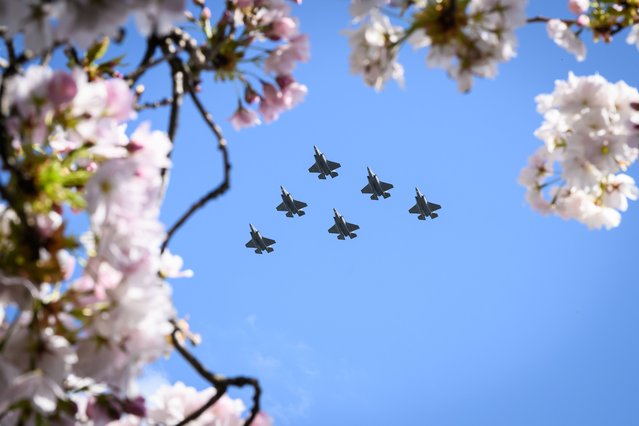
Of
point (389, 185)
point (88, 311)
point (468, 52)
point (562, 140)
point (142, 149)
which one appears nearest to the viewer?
point (88, 311)

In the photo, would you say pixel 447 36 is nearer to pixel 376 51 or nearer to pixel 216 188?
pixel 376 51

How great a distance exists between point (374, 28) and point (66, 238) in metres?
1.18

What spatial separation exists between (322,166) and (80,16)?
33293mm

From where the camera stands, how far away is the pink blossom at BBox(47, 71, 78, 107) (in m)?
1.66

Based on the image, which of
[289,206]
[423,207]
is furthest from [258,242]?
[423,207]

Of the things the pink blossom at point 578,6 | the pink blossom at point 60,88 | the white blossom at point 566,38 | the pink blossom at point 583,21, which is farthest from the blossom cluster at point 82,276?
the pink blossom at point 578,6

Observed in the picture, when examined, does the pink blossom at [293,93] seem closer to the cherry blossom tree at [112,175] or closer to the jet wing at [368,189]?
the cherry blossom tree at [112,175]

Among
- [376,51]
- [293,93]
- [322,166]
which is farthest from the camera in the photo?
[322,166]

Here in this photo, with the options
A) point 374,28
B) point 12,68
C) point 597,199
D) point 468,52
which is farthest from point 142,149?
point 597,199

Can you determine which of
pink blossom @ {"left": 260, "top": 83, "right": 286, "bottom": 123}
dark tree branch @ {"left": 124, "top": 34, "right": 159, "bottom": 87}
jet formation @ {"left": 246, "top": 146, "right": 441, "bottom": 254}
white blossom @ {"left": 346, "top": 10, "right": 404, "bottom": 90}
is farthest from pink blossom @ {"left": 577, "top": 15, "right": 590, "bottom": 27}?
jet formation @ {"left": 246, "top": 146, "right": 441, "bottom": 254}

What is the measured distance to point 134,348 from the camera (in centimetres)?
157

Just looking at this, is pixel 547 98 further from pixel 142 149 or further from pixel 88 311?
pixel 88 311

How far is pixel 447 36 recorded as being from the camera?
2.01m

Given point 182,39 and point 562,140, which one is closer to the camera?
point 182,39
